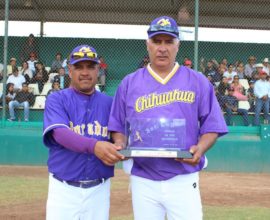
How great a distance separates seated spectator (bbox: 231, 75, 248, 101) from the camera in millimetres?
13027

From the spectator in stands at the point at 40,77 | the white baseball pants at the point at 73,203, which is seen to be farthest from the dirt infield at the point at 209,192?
the white baseball pants at the point at 73,203

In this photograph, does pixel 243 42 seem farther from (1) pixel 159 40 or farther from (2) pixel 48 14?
(1) pixel 159 40

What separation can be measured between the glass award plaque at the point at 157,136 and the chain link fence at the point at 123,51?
8.98 metres

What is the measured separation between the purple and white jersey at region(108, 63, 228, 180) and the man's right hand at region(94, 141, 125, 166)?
208mm

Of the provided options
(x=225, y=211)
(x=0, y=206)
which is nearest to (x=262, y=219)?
(x=225, y=211)

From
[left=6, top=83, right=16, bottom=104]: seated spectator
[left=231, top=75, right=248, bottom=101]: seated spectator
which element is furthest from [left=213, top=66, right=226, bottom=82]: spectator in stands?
[left=6, top=83, right=16, bottom=104]: seated spectator

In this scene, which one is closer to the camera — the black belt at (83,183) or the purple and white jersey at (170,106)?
the purple and white jersey at (170,106)

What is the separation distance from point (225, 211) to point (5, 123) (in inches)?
262

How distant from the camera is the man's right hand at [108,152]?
3121 mm

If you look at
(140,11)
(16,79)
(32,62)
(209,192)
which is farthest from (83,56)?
(140,11)

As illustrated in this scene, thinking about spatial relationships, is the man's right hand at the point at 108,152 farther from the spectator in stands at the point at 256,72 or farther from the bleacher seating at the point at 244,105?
the spectator in stands at the point at 256,72

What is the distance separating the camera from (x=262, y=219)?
21.4ft

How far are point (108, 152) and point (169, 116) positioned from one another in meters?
0.44

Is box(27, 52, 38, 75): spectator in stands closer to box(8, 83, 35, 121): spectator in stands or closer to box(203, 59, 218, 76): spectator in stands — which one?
box(8, 83, 35, 121): spectator in stands
